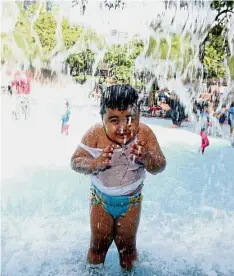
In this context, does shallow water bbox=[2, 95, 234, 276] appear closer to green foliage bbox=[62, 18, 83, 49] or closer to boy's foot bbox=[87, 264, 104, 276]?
boy's foot bbox=[87, 264, 104, 276]

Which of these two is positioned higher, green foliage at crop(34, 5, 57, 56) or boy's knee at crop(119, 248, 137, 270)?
green foliage at crop(34, 5, 57, 56)

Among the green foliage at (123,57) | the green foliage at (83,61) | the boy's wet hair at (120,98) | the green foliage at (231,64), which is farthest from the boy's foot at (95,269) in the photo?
the green foliage at (231,64)

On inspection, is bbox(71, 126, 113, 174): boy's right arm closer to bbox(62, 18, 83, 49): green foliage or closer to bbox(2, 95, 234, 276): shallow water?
bbox(2, 95, 234, 276): shallow water

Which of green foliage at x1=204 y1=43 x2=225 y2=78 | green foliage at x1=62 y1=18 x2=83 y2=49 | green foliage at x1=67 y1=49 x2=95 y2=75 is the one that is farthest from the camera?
green foliage at x1=204 y1=43 x2=225 y2=78

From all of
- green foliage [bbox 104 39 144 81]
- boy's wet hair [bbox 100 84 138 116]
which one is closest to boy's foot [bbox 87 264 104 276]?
boy's wet hair [bbox 100 84 138 116]

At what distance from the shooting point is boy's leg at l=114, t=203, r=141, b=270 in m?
2.13

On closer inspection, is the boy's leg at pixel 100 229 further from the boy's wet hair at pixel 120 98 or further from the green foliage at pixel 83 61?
the green foliage at pixel 83 61

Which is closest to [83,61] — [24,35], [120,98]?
[24,35]

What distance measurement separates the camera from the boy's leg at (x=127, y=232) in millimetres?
2126

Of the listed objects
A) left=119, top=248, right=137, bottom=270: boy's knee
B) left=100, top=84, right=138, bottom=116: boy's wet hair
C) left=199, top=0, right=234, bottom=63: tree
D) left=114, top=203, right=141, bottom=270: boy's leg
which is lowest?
left=119, top=248, right=137, bottom=270: boy's knee

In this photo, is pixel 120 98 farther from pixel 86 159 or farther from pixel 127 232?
pixel 127 232

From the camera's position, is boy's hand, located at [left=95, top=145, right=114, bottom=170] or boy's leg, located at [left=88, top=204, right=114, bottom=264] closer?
boy's hand, located at [left=95, top=145, right=114, bottom=170]

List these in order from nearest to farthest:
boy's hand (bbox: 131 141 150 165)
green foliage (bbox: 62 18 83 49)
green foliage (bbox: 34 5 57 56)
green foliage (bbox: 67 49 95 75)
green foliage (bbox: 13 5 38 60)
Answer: boy's hand (bbox: 131 141 150 165) < green foliage (bbox: 67 49 95 75) < green foliage (bbox: 62 18 83 49) < green foliage (bbox: 13 5 38 60) < green foliage (bbox: 34 5 57 56)

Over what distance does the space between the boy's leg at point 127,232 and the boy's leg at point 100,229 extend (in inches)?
1.5
